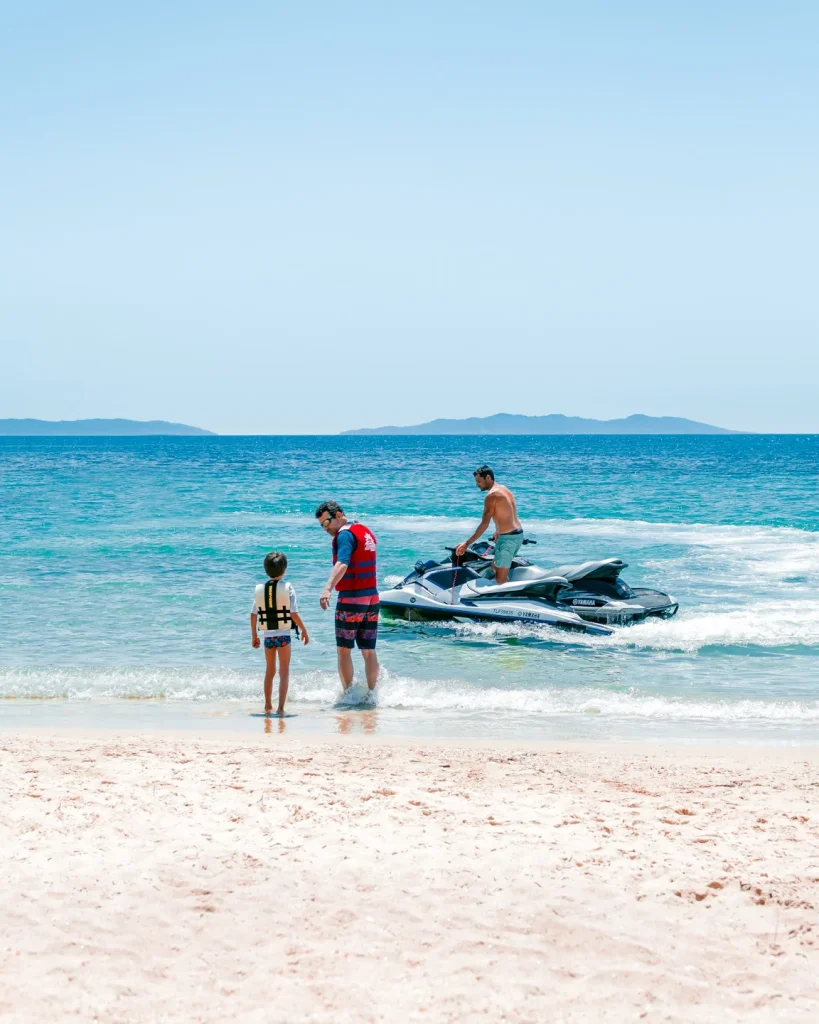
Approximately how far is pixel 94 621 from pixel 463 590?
4.87m

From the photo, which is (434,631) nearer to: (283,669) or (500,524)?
(500,524)

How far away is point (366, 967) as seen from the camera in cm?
388

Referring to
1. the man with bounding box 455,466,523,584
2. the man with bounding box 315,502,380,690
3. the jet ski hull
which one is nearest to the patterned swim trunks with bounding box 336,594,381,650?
the man with bounding box 315,502,380,690

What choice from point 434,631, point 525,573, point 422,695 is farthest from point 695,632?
point 422,695

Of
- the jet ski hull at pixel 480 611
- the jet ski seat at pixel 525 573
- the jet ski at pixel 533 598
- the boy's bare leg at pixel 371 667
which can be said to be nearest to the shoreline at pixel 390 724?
the boy's bare leg at pixel 371 667

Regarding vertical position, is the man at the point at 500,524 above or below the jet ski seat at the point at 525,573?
above

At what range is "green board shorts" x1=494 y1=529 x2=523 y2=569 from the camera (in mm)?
12516

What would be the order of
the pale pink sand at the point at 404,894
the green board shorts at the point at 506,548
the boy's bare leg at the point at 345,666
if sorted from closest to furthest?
the pale pink sand at the point at 404,894 → the boy's bare leg at the point at 345,666 → the green board shorts at the point at 506,548

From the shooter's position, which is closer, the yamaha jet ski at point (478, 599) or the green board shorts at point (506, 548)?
the yamaha jet ski at point (478, 599)

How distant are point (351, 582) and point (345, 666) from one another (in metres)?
0.82

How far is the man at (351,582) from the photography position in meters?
8.41

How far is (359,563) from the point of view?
28.0 ft

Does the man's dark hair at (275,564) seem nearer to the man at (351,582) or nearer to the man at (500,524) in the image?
the man at (351,582)

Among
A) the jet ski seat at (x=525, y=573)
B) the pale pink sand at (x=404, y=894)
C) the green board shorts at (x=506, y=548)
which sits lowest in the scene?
the pale pink sand at (x=404, y=894)
